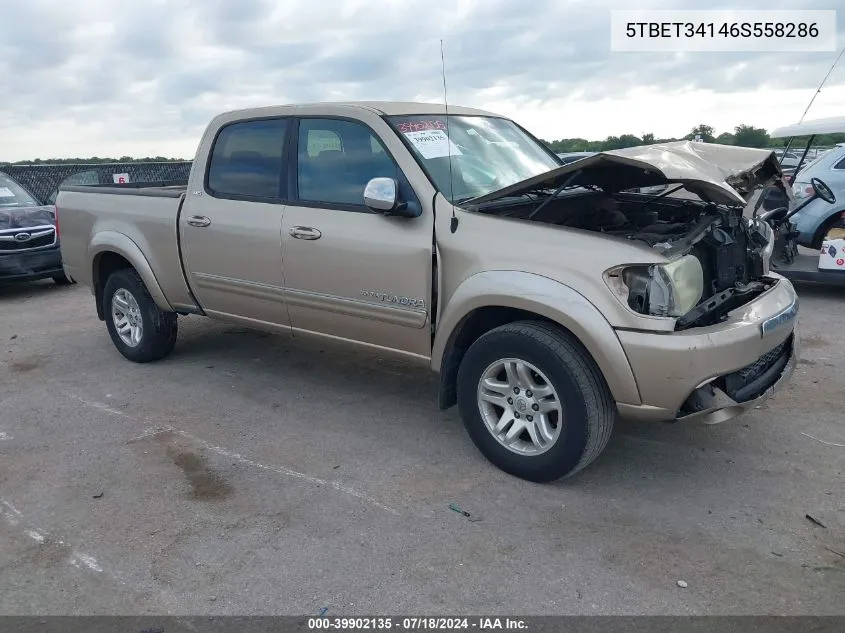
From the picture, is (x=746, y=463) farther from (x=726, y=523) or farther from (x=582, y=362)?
(x=582, y=362)

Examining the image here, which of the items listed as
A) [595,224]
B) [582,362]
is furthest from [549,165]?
[582,362]

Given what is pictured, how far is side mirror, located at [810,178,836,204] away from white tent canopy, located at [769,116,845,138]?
0.55m

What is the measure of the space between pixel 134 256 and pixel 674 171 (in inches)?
159

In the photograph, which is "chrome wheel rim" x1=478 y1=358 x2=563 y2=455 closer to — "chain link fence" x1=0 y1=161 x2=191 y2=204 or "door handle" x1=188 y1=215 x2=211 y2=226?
"door handle" x1=188 y1=215 x2=211 y2=226

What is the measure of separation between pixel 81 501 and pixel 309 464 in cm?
116

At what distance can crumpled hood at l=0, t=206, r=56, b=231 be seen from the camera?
9.51 m

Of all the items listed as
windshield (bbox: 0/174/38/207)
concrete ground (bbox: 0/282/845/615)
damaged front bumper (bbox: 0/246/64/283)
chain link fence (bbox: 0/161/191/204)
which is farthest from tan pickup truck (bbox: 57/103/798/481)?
chain link fence (bbox: 0/161/191/204)

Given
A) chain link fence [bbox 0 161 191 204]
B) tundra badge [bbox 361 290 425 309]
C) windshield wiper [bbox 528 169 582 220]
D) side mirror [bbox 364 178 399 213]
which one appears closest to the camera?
windshield wiper [bbox 528 169 582 220]

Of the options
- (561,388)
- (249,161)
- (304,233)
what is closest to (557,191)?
(561,388)

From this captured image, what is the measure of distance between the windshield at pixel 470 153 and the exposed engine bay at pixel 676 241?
0.25 meters

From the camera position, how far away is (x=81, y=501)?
371cm

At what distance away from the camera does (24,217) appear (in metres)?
9.71

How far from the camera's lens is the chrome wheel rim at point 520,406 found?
3607mm

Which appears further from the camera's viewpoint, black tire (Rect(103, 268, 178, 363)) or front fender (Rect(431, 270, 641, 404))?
black tire (Rect(103, 268, 178, 363))
